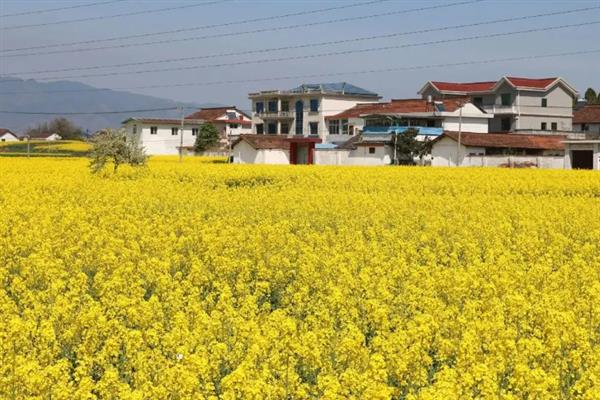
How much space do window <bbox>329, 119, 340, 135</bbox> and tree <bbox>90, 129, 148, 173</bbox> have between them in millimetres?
46506

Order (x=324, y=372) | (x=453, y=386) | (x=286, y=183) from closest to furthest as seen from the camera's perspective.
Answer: (x=453, y=386) → (x=324, y=372) → (x=286, y=183)

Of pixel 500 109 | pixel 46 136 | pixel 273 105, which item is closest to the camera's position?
pixel 500 109

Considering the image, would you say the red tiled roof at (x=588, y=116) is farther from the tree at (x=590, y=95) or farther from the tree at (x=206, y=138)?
the tree at (x=206, y=138)

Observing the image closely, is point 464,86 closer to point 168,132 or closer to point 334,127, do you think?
point 334,127

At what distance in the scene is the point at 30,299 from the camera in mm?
9523

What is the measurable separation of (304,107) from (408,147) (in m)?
27.3

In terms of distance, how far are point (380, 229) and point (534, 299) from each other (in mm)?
6698

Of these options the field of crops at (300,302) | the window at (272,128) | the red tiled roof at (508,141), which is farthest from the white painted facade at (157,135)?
the field of crops at (300,302)

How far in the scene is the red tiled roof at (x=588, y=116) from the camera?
76.8 m

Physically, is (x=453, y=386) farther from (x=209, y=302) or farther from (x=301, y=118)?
(x=301, y=118)

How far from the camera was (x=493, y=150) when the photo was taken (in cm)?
5922

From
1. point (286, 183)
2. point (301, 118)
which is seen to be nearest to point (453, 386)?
point (286, 183)

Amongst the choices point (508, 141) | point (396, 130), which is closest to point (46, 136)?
point (396, 130)

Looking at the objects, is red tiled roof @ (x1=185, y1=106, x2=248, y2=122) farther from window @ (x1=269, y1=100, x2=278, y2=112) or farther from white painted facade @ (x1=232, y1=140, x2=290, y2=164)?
white painted facade @ (x1=232, y1=140, x2=290, y2=164)
